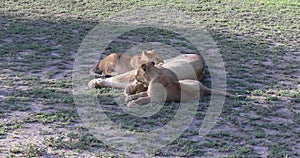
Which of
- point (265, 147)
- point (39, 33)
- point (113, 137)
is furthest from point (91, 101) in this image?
point (39, 33)

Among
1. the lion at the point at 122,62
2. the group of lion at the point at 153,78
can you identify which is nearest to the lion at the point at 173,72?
the group of lion at the point at 153,78

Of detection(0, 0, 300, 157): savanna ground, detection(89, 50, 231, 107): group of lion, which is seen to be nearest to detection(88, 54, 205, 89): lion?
detection(89, 50, 231, 107): group of lion

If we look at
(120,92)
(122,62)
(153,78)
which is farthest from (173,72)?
(122,62)

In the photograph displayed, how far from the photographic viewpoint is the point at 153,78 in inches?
215

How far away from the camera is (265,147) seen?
4.54 meters

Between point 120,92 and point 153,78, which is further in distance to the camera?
point 120,92

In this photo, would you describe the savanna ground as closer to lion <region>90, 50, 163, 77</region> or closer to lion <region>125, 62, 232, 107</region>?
lion <region>125, 62, 232, 107</region>

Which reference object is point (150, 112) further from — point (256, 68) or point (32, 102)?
point (256, 68)

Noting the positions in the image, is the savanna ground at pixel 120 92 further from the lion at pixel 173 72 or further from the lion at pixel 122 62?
the lion at pixel 122 62

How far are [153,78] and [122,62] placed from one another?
103 cm

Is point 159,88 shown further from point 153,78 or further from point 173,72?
point 173,72

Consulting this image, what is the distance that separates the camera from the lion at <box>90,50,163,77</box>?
20.8 ft

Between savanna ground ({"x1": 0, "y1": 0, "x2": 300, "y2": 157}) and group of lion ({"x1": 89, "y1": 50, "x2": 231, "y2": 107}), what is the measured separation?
0.45 feet

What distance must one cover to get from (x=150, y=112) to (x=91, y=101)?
611 mm
